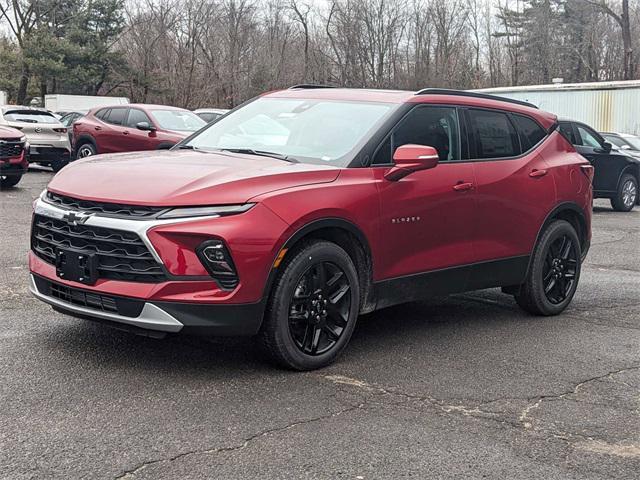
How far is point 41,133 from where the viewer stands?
19.2 m

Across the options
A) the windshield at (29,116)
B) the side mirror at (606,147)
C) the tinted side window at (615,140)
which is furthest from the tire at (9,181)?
the tinted side window at (615,140)

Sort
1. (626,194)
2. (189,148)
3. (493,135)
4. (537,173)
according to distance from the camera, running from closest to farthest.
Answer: (189,148)
(493,135)
(537,173)
(626,194)

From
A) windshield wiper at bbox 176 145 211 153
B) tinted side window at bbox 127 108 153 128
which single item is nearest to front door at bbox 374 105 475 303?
windshield wiper at bbox 176 145 211 153

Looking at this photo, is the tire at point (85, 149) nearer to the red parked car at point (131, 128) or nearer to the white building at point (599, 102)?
the red parked car at point (131, 128)

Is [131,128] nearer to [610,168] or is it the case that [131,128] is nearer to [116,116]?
[116,116]

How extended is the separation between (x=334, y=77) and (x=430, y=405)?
51.2 m

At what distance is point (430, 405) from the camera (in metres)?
4.44

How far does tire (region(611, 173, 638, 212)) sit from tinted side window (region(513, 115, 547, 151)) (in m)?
10.9

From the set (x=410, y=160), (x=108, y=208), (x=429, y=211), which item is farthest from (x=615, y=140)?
(x=108, y=208)

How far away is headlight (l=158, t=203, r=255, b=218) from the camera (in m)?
4.42

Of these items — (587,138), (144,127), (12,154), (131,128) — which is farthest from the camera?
(131,128)

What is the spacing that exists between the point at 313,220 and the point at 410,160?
0.85 m

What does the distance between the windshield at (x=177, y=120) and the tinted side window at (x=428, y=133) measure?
37.7 feet

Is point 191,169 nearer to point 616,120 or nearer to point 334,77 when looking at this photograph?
point 616,120
